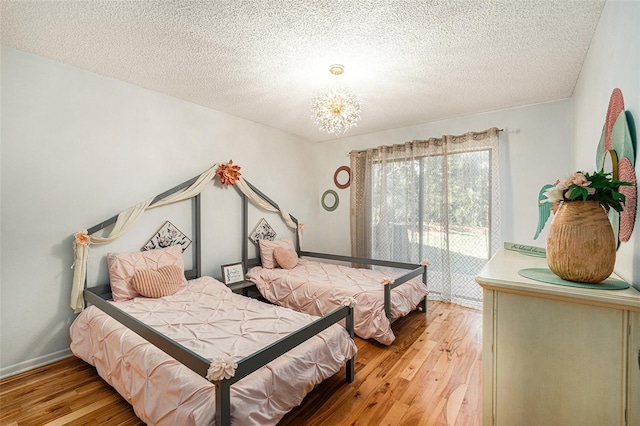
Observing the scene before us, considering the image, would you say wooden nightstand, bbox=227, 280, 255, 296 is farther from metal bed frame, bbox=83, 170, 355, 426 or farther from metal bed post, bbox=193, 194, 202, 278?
metal bed frame, bbox=83, 170, 355, 426

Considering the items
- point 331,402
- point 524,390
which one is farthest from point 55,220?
point 524,390

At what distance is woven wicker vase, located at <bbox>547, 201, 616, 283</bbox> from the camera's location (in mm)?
1058

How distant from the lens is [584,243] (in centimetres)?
107

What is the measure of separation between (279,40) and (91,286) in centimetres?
275

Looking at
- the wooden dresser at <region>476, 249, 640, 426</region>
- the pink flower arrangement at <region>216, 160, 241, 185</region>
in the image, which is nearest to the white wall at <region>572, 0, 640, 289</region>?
the wooden dresser at <region>476, 249, 640, 426</region>

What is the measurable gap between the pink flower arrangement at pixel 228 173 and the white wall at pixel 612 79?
11.5ft

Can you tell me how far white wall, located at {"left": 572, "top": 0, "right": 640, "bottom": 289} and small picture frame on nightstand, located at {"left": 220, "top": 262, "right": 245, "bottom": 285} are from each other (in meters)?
3.36

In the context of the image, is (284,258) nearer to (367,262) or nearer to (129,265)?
(367,262)

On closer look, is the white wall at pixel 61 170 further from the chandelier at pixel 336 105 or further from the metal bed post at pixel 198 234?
the chandelier at pixel 336 105

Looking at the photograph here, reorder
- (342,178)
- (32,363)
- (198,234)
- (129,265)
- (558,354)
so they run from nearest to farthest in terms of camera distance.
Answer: (558,354), (32,363), (129,265), (198,234), (342,178)

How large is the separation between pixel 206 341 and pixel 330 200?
3541 millimetres

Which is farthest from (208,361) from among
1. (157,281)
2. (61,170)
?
(61,170)

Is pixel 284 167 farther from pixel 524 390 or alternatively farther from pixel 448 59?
pixel 524 390

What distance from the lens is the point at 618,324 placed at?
95cm
